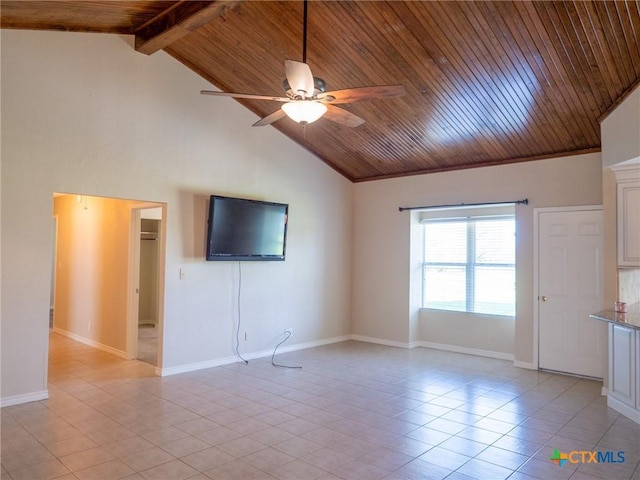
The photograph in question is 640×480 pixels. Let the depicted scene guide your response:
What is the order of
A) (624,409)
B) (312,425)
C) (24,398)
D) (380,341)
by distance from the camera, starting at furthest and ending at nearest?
1. (380,341)
2. (24,398)
3. (624,409)
4. (312,425)

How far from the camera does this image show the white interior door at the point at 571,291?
511 centimetres

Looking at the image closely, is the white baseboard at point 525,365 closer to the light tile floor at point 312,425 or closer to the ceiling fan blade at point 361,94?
the light tile floor at point 312,425

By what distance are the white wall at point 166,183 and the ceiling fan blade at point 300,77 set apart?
2518mm

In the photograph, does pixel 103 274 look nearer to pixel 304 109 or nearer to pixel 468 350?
pixel 304 109

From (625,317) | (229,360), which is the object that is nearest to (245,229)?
(229,360)

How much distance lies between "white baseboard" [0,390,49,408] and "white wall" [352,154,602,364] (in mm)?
4606

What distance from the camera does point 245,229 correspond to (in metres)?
5.62

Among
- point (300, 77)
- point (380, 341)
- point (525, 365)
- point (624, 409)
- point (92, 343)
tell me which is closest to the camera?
point (300, 77)

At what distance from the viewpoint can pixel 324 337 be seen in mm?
7004

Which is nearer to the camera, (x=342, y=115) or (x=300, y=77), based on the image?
(x=300, y=77)

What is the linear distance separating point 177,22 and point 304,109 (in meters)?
1.84

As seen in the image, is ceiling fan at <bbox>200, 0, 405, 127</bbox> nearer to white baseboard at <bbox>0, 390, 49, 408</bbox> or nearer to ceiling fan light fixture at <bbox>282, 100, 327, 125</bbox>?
ceiling fan light fixture at <bbox>282, 100, 327, 125</bbox>

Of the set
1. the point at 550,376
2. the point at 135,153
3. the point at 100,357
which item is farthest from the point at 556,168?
the point at 100,357

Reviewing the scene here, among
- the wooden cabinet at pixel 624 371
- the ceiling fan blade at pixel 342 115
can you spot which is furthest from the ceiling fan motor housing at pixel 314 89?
the wooden cabinet at pixel 624 371
